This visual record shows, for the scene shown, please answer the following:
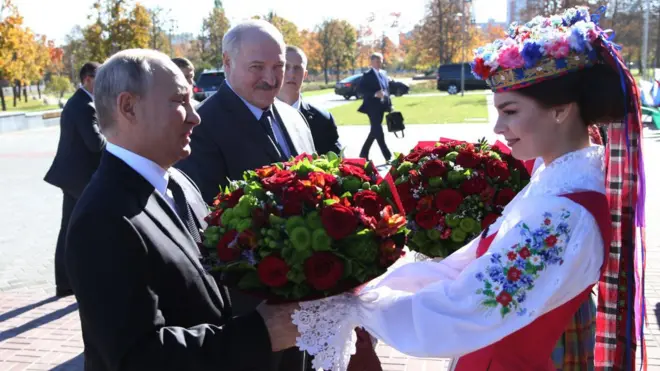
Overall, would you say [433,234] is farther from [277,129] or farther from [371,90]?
[371,90]

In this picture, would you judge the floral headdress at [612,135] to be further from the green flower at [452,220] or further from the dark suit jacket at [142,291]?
the dark suit jacket at [142,291]

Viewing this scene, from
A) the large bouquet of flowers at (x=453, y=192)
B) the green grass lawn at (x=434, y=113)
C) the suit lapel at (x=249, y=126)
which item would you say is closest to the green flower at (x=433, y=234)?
the large bouquet of flowers at (x=453, y=192)

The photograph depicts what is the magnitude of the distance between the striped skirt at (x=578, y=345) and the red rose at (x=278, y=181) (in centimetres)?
138

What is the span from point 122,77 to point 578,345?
2.07 m

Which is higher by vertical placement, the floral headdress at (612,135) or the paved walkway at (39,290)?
the floral headdress at (612,135)

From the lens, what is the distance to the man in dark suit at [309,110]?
18.6 ft

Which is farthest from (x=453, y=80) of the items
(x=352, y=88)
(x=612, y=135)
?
(x=612, y=135)

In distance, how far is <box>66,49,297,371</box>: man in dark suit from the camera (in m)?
1.75

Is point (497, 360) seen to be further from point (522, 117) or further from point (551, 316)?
point (522, 117)

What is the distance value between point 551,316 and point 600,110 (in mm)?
707

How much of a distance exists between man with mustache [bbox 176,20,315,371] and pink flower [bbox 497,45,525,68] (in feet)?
5.58

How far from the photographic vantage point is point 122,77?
76.5 inches

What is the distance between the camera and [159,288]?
186 centimetres

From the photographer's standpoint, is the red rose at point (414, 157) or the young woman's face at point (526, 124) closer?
the young woman's face at point (526, 124)
